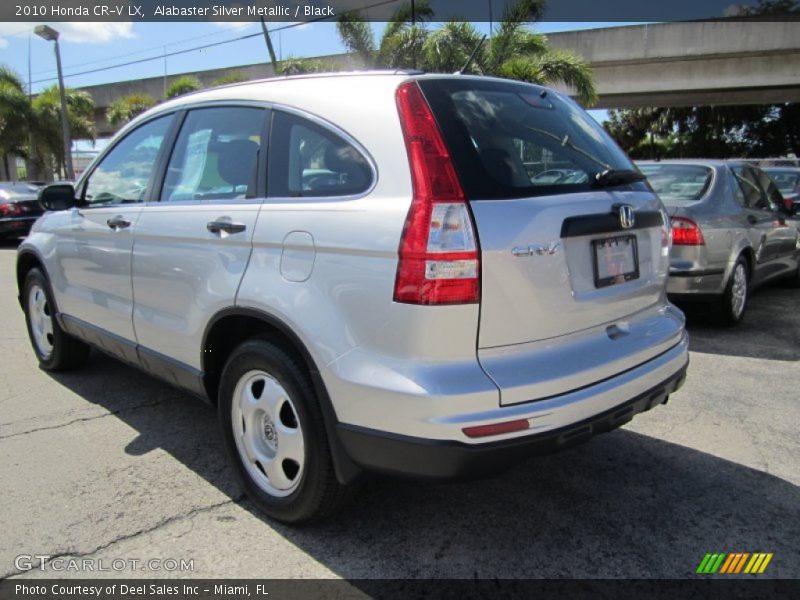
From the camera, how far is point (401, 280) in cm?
208

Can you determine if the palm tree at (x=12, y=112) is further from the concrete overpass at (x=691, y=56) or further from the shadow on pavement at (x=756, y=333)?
the shadow on pavement at (x=756, y=333)

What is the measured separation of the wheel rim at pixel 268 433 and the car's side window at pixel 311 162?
30.7 inches

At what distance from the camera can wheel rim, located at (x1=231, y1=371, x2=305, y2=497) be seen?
2529mm

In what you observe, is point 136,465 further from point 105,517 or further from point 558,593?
point 558,593

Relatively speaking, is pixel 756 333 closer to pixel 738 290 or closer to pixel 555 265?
pixel 738 290

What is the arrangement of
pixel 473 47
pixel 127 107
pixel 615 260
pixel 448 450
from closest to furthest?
1. pixel 448 450
2. pixel 615 260
3. pixel 473 47
4. pixel 127 107

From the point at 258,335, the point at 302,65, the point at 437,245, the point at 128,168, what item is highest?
the point at 302,65

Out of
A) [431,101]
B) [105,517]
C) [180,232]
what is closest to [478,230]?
[431,101]

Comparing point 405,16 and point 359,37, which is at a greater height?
point 405,16

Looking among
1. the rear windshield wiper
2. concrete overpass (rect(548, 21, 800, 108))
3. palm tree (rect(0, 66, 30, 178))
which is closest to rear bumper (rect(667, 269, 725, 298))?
the rear windshield wiper

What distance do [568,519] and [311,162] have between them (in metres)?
1.83

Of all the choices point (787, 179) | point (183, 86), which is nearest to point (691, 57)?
point (787, 179)

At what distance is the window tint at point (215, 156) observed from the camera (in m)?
2.80

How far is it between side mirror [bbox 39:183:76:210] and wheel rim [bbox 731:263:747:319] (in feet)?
17.7
